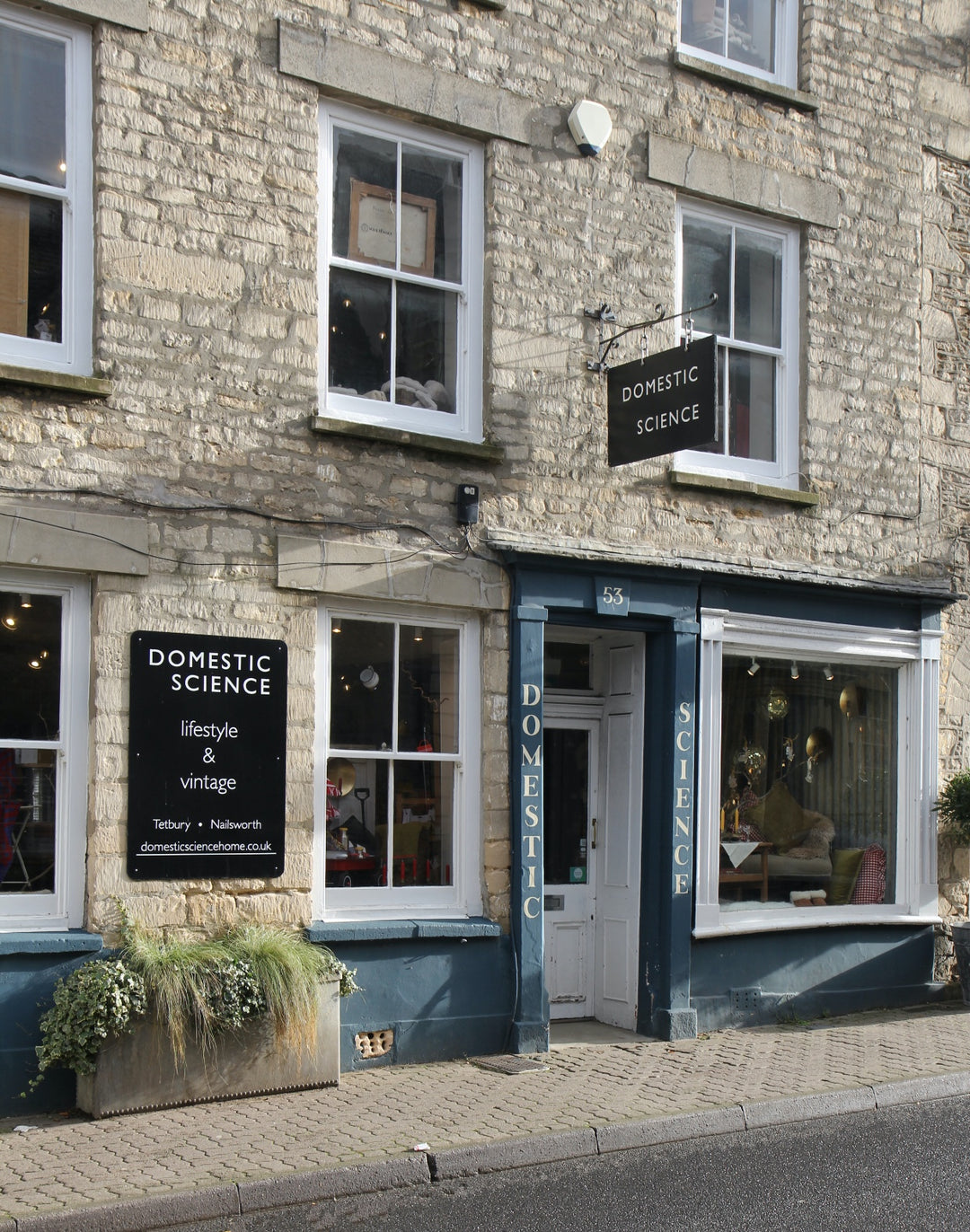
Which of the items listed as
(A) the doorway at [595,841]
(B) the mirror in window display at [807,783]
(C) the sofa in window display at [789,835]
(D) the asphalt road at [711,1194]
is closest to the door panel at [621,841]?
(A) the doorway at [595,841]

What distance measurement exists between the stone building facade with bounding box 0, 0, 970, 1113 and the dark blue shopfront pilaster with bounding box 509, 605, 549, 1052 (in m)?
0.03

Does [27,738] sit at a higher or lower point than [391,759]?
higher

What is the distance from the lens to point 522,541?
29.5 ft

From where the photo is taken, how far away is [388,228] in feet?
29.3

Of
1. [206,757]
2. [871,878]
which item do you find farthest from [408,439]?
[871,878]

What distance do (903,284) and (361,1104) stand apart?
7685 millimetres

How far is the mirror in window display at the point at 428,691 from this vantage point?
29.0 ft

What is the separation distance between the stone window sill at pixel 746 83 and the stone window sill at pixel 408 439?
134 inches

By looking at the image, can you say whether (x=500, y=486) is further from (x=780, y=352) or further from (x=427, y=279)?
(x=780, y=352)

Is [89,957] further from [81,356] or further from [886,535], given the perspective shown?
[886,535]

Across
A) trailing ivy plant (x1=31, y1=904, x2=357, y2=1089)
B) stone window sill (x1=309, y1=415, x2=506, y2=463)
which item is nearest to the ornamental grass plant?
stone window sill (x1=309, y1=415, x2=506, y2=463)

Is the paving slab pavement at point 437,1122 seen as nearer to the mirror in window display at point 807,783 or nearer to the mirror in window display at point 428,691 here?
the mirror in window display at point 807,783

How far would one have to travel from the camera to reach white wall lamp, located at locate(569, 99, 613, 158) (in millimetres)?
9375

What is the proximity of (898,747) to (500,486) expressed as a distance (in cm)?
426
